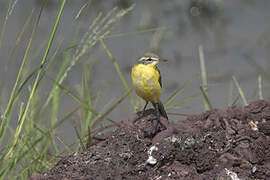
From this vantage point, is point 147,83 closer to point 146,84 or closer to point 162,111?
point 146,84

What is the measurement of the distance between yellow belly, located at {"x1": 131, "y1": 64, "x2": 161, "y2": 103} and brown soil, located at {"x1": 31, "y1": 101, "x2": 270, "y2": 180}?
0.71m

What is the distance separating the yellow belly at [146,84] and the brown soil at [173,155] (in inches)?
27.9

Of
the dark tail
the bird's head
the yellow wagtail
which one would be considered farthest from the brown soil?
the bird's head

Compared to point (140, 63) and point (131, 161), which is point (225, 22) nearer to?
point (140, 63)

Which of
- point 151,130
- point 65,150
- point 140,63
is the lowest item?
point 65,150

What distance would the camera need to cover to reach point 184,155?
9.70ft

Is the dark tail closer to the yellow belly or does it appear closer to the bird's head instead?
the yellow belly

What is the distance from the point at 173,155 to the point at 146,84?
1.06 metres

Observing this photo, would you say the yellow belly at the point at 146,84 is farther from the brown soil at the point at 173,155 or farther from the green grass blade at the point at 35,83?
the green grass blade at the point at 35,83

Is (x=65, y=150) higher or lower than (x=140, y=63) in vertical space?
lower

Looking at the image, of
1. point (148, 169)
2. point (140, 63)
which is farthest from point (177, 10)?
point (148, 169)

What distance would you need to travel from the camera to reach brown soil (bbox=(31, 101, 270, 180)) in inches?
115

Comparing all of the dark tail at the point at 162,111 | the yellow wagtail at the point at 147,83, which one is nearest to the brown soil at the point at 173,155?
the dark tail at the point at 162,111

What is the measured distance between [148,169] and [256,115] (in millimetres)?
934
